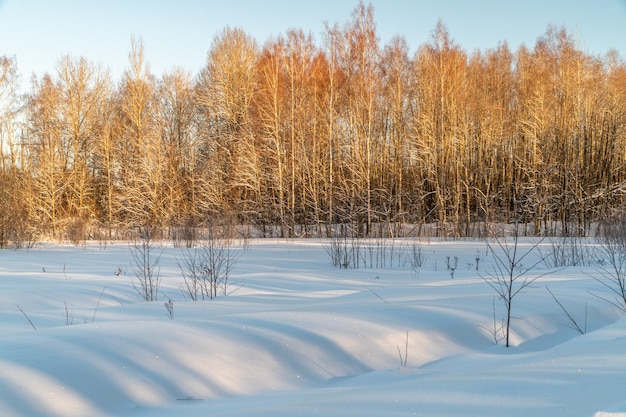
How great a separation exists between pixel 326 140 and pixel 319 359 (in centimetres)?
1859

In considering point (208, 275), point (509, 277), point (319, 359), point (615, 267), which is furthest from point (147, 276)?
point (615, 267)

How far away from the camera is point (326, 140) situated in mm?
21391

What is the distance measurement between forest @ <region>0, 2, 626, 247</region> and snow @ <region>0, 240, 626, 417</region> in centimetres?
1361

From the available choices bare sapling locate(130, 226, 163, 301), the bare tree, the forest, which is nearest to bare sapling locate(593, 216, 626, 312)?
the bare tree

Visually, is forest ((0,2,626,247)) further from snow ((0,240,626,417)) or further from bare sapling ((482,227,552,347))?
snow ((0,240,626,417))

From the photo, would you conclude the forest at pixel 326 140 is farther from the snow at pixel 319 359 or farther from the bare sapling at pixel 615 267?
the snow at pixel 319 359

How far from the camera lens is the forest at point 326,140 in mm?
19547

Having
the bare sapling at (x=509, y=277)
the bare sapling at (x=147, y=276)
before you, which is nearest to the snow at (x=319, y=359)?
the bare sapling at (x=509, y=277)

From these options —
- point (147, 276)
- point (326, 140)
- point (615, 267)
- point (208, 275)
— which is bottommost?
point (147, 276)

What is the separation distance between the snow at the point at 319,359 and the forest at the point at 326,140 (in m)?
13.6

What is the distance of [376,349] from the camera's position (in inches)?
138

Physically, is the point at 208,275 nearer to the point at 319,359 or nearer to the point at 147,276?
the point at 147,276

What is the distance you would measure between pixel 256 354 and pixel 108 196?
71.5ft

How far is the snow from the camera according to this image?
2026 millimetres
